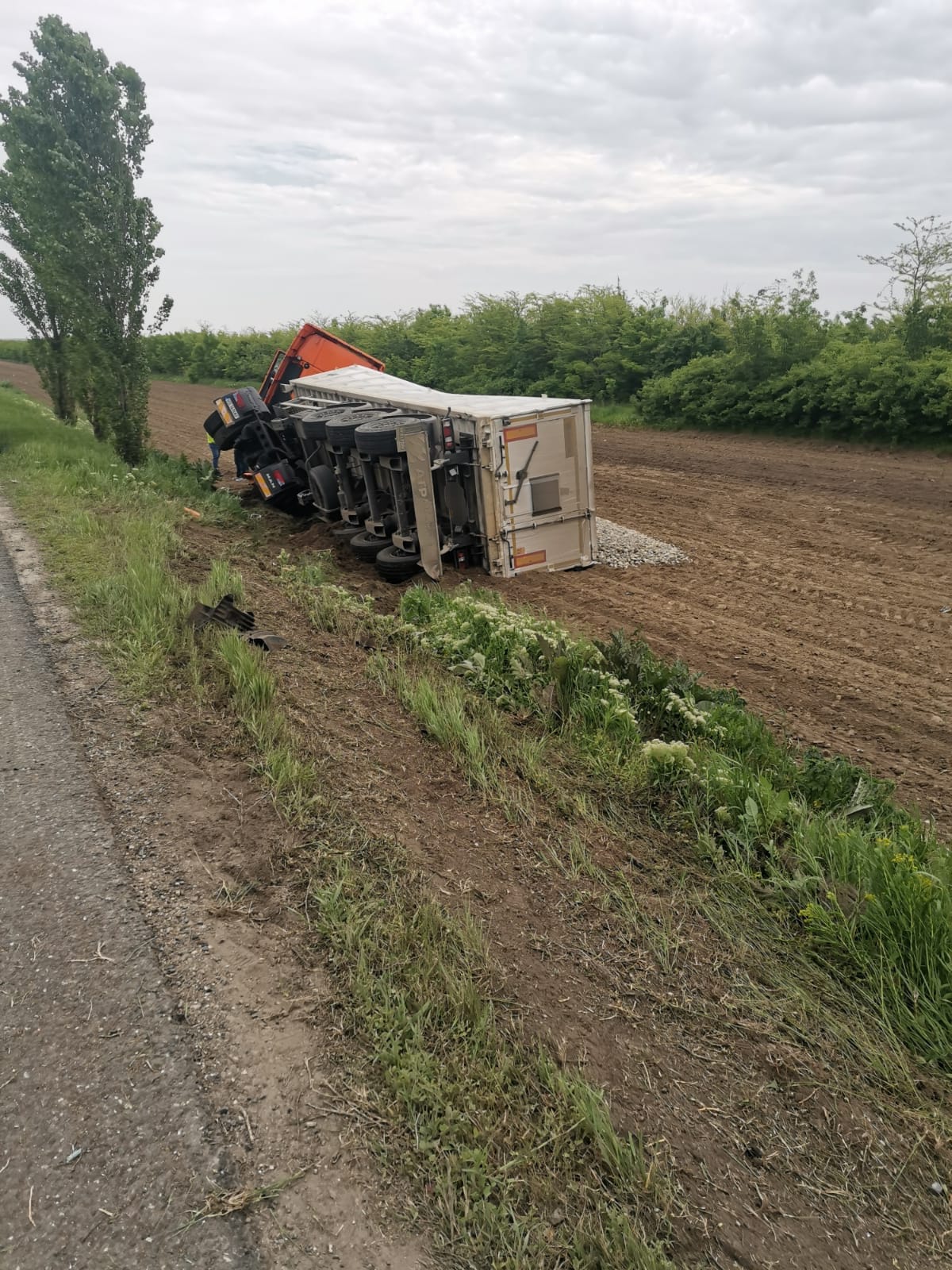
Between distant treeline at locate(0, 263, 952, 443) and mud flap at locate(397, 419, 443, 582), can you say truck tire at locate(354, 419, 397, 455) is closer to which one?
mud flap at locate(397, 419, 443, 582)

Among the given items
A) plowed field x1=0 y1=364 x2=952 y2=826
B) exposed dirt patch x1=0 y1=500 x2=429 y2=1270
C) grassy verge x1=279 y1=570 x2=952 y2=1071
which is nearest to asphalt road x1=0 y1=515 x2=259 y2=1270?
exposed dirt patch x1=0 y1=500 x2=429 y2=1270

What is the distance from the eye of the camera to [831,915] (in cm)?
316

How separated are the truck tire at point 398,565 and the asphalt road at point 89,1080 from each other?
6029 mm

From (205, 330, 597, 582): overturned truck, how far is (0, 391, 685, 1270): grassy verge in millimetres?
4663

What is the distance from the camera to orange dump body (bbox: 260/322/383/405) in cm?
1423

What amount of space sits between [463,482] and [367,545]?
1.50m

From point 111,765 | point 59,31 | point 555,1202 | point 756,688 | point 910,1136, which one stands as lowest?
point 756,688

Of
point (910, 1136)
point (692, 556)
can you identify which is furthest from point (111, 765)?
point (692, 556)

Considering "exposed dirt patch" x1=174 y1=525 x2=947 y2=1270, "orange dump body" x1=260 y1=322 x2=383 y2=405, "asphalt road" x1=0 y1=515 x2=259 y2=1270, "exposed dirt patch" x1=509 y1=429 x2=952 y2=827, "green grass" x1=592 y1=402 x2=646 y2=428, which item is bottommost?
"exposed dirt patch" x1=509 y1=429 x2=952 y2=827

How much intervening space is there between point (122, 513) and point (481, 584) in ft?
13.7

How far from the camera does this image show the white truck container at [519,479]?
8758 millimetres

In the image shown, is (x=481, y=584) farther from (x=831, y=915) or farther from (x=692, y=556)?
(x=831, y=915)

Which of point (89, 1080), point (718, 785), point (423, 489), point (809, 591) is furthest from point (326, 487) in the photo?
point (89, 1080)

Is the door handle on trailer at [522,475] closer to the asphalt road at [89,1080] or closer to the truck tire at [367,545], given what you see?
the truck tire at [367,545]
